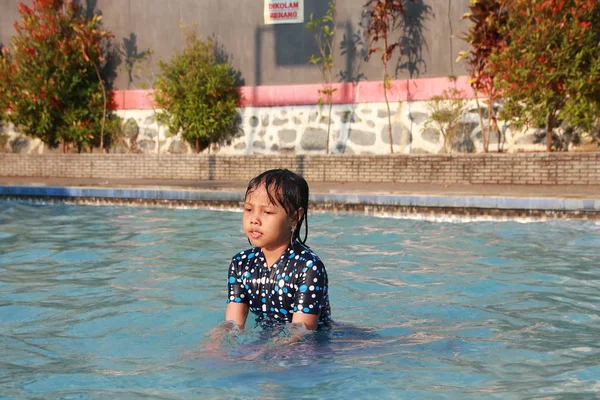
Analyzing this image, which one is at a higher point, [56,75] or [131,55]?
[131,55]

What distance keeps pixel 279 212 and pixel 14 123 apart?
1408 cm

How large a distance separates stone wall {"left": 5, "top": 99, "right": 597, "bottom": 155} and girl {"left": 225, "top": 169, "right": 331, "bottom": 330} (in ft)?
33.2

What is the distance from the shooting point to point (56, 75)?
632 inches

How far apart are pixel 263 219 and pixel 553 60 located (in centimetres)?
930

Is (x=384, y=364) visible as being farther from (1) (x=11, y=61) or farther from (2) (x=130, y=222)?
(1) (x=11, y=61)

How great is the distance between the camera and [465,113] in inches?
541

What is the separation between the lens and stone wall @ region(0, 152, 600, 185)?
461 inches

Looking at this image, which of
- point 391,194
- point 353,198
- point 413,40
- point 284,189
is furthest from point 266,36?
point 284,189

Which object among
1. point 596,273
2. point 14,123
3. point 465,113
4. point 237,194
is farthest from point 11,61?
point 596,273

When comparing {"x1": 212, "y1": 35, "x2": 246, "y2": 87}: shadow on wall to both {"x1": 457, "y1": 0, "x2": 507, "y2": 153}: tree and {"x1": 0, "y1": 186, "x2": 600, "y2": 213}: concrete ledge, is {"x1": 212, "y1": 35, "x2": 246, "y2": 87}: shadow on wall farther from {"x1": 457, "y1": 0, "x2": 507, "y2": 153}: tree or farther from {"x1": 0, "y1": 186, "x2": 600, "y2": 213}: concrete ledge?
{"x1": 0, "y1": 186, "x2": 600, "y2": 213}: concrete ledge

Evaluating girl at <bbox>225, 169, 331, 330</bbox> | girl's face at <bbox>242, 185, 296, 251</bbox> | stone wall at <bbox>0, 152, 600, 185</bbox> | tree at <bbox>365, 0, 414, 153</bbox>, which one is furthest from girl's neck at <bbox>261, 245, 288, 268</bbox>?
tree at <bbox>365, 0, 414, 153</bbox>

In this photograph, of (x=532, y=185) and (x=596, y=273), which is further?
(x=532, y=185)

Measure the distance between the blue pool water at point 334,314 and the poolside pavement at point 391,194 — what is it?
38cm

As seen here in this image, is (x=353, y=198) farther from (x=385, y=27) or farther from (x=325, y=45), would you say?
(x=325, y=45)
